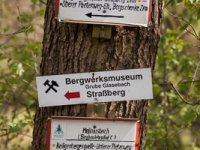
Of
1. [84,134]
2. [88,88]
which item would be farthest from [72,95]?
[84,134]

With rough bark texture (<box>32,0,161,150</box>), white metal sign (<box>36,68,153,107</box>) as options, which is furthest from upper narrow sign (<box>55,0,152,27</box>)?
white metal sign (<box>36,68,153,107</box>)

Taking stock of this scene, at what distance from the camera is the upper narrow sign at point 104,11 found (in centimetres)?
207

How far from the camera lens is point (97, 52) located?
2164 millimetres

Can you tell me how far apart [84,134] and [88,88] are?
0.80ft

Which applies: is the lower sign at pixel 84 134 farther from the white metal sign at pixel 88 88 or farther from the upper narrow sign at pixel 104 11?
the upper narrow sign at pixel 104 11

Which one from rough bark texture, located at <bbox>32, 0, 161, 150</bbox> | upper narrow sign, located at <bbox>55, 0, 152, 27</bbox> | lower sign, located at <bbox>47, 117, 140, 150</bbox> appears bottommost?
lower sign, located at <bbox>47, 117, 140, 150</bbox>

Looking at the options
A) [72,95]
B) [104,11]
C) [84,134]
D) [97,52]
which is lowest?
[84,134]

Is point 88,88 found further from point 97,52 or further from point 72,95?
point 97,52

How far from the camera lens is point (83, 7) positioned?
6.81 feet

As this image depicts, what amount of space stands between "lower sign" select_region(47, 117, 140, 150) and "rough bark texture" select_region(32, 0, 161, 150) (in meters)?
0.06

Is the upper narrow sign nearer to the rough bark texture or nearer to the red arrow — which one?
the rough bark texture

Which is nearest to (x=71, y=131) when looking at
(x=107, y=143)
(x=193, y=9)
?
(x=107, y=143)

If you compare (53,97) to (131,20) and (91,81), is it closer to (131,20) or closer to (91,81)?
(91,81)

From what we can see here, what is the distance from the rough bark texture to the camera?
216 centimetres
